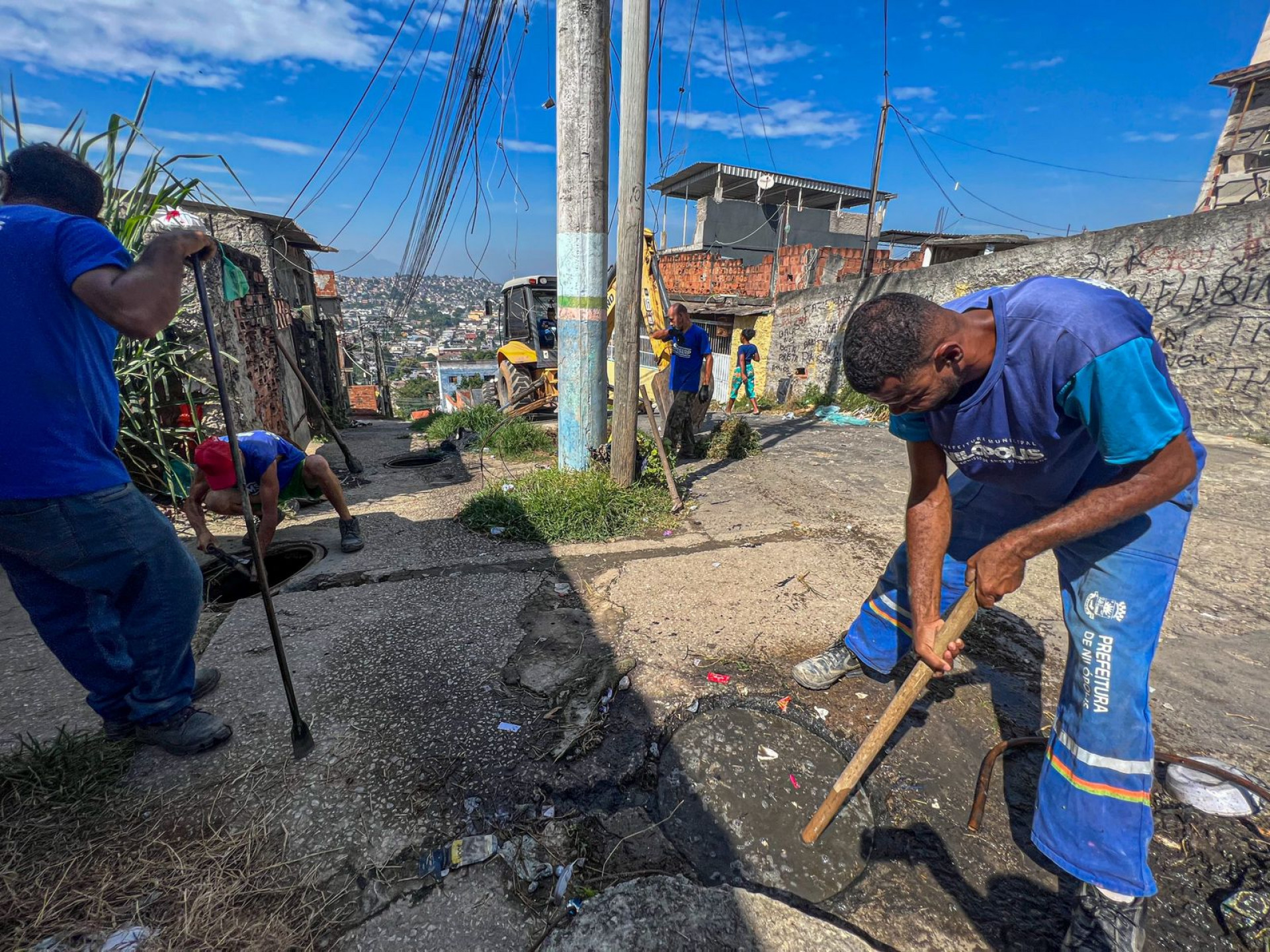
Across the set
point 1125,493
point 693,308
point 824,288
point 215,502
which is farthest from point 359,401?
point 1125,493

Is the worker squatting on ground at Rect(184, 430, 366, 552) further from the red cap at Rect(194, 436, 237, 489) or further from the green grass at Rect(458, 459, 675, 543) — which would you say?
the green grass at Rect(458, 459, 675, 543)

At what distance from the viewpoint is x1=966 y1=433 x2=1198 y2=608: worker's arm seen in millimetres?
1269

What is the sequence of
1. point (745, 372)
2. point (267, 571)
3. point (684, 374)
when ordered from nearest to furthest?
point (267, 571) → point (684, 374) → point (745, 372)

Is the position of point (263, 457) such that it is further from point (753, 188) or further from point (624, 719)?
point (753, 188)

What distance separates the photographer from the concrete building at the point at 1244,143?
1109cm

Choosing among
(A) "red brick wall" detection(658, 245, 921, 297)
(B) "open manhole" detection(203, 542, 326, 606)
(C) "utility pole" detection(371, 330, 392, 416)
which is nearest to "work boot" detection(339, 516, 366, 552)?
(B) "open manhole" detection(203, 542, 326, 606)

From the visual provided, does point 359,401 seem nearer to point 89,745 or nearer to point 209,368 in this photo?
point 209,368

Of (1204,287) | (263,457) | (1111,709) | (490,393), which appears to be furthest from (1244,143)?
(263,457)

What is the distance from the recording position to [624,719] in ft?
6.84

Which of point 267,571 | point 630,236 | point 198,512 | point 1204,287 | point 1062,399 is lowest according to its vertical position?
point 267,571

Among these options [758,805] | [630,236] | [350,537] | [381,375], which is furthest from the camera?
[381,375]

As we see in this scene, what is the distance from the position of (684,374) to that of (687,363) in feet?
0.41

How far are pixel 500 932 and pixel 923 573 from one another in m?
1.59

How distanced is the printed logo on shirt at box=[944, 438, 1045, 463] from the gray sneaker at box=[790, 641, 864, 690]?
98 centimetres
